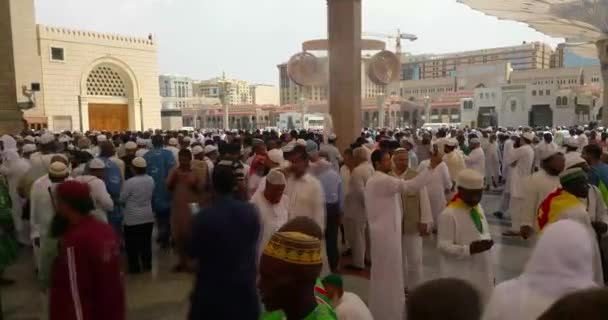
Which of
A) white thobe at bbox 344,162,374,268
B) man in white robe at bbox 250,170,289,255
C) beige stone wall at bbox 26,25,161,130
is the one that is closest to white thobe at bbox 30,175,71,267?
man in white robe at bbox 250,170,289,255

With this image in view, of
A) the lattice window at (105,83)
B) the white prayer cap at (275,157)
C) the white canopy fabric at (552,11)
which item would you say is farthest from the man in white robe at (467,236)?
the lattice window at (105,83)

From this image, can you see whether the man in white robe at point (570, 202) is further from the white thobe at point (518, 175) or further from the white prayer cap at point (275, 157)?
the white thobe at point (518, 175)

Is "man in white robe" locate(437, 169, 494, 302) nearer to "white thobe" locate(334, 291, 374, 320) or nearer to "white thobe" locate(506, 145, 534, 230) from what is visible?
"white thobe" locate(334, 291, 374, 320)

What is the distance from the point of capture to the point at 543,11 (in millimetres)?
22953

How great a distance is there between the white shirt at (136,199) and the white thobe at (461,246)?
335cm

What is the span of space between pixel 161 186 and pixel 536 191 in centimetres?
442

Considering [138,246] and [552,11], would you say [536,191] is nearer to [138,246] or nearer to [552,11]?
[138,246]

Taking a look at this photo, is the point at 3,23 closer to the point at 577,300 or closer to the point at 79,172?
the point at 79,172

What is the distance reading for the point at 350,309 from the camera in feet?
6.85

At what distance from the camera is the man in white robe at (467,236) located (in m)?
3.01

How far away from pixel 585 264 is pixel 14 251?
16.4 feet

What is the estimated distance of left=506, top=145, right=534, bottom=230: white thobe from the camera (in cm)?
716

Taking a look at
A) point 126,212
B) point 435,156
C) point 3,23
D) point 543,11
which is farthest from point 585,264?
point 543,11

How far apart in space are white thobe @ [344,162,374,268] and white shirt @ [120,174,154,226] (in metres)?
2.25
